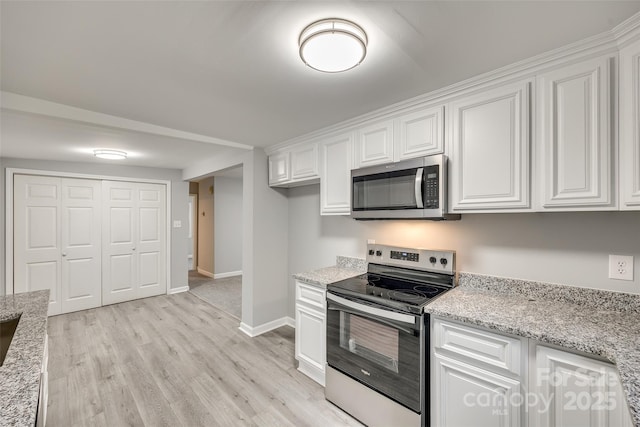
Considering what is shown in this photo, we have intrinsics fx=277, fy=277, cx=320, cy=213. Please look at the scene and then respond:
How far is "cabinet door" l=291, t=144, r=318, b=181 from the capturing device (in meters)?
2.79

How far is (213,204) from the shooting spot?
6.32m

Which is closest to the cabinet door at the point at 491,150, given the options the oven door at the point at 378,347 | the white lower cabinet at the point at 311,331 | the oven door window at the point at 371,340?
the oven door at the point at 378,347

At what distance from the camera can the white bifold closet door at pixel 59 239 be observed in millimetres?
3783

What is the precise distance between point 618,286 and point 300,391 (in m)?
2.22

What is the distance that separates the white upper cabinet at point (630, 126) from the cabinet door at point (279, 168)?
2.52m

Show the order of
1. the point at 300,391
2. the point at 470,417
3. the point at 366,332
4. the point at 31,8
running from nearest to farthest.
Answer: the point at 31,8, the point at 470,417, the point at 366,332, the point at 300,391

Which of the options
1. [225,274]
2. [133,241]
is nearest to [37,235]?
[133,241]

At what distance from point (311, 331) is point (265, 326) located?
1234mm

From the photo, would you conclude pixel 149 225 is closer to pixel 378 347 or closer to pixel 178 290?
pixel 178 290

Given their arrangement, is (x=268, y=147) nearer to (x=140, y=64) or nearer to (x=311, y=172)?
(x=311, y=172)

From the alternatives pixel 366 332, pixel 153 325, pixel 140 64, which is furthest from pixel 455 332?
pixel 153 325

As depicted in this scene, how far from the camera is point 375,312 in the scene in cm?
182

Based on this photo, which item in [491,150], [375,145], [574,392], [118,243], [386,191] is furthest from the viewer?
[118,243]

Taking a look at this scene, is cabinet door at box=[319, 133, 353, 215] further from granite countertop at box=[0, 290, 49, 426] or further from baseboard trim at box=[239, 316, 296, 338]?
granite countertop at box=[0, 290, 49, 426]
